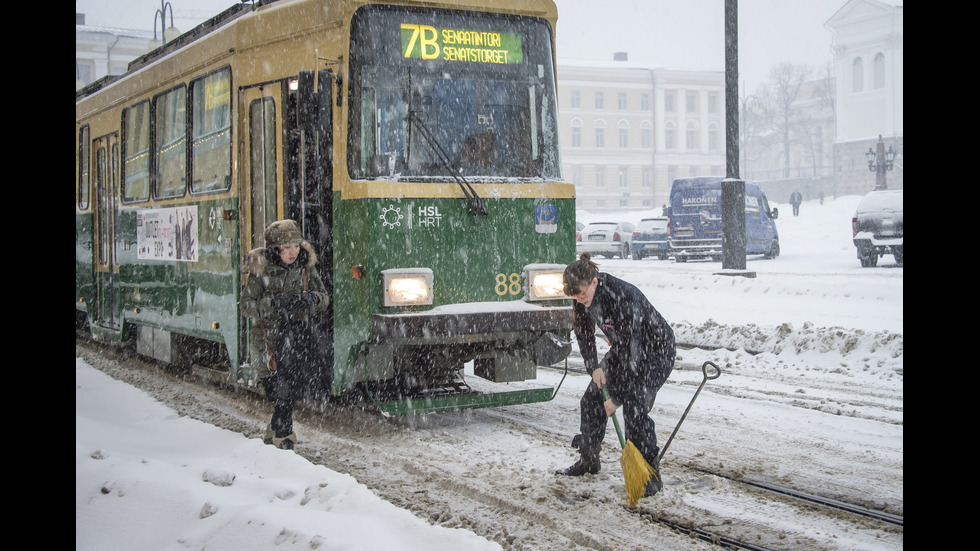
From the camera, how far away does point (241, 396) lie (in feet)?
32.1

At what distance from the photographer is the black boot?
19.8ft

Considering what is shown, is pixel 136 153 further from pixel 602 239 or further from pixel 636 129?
pixel 636 129

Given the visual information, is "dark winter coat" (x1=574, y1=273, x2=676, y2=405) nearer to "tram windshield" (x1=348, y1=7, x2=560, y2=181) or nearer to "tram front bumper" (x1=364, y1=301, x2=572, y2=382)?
"tram front bumper" (x1=364, y1=301, x2=572, y2=382)

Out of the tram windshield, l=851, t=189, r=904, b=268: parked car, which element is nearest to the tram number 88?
the tram windshield

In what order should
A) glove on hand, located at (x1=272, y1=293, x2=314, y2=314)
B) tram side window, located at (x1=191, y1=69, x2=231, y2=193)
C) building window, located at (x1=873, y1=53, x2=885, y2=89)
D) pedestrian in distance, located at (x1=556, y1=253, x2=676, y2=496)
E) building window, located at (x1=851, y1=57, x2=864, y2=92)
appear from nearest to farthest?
pedestrian in distance, located at (x1=556, y1=253, x2=676, y2=496) < glove on hand, located at (x1=272, y1=293, x2=314, y2=314) < tram side window, located at (x1=191, y1=69, x2=231, y2=193) < building window, located at (x1=873, y1=53, x2=885, y2=89) < building window, located at (x1=851, y1=57, x2=864, y2=92)

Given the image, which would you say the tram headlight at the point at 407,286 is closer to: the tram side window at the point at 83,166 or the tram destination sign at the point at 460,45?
the tram destination sign at the point at 460,45

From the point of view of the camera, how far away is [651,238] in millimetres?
31625

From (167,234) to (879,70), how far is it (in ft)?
182

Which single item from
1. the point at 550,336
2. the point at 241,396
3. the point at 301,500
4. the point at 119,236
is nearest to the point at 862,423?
the point at 550,336

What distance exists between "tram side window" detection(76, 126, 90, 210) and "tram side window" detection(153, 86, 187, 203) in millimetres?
3227

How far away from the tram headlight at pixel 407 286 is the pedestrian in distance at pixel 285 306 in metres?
0.59

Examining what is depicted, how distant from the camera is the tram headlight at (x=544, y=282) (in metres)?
7.72

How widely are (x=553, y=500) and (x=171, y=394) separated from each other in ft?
18.0

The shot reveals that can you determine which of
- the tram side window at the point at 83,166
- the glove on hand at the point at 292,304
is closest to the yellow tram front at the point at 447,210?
the glove on hand at the point at 292,304
